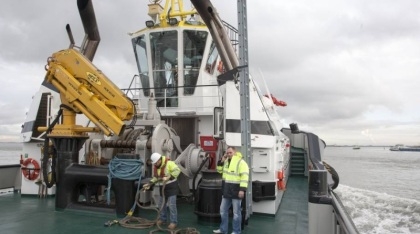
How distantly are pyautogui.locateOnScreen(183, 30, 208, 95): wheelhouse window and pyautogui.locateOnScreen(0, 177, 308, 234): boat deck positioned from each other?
3482mm

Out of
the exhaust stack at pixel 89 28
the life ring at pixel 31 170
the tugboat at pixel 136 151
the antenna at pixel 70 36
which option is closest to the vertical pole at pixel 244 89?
the tugboat at pixel 136 151

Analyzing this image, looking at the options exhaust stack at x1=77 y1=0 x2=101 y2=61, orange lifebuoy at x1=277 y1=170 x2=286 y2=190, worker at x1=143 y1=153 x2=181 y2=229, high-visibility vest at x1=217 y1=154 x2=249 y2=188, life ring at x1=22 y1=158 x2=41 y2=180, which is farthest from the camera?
life ring at x1=22 y1=158 x2=41 y2=180

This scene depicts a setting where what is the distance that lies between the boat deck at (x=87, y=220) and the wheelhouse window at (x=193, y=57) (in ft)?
11.4

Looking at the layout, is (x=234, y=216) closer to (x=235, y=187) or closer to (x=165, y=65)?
(x=235, y=187)

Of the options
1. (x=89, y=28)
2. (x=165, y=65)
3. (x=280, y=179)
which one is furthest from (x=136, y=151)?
(x=165, y=65)

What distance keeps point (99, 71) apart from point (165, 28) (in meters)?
3.53

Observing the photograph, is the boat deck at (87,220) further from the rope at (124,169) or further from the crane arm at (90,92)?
the crane arm at (90,92)

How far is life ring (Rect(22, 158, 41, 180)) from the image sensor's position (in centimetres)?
824

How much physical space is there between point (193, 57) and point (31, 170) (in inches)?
198

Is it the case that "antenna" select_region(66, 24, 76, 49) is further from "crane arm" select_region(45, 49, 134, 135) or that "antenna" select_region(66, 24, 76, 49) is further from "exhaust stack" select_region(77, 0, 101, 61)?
"crane arm" select_region(45, 49, 134, 135)

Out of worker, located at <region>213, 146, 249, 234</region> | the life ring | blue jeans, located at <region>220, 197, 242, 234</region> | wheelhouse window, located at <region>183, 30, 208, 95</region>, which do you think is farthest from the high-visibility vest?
the life ring

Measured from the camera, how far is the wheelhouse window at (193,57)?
384 inches

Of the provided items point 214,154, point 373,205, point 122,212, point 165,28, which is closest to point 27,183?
point 122,212

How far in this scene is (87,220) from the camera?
20.5ft
